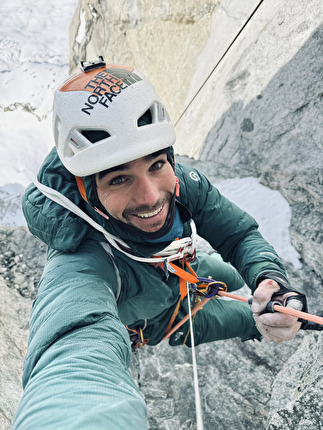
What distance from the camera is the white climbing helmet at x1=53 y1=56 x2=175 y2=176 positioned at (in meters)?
1.47

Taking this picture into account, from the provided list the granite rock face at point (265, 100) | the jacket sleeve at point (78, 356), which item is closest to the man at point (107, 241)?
the jacket sleeve at point (78, 356)

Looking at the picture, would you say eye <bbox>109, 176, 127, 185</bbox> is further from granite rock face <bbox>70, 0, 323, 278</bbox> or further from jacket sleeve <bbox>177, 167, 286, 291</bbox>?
granite rock face <bbox>70, 0, 323, 278</bbox>

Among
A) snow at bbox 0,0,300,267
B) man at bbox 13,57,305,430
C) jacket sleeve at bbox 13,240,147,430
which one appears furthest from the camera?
snow at bbox 0,0,300,267

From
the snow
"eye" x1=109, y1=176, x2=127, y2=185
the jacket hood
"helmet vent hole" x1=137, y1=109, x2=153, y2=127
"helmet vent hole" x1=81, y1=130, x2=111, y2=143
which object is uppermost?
"helmet vent hole" x1=137, y1=109, x2=153, y2=127

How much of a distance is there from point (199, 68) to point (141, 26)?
4170mm

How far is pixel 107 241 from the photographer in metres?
1.72

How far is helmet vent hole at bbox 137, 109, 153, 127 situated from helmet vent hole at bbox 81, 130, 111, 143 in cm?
18

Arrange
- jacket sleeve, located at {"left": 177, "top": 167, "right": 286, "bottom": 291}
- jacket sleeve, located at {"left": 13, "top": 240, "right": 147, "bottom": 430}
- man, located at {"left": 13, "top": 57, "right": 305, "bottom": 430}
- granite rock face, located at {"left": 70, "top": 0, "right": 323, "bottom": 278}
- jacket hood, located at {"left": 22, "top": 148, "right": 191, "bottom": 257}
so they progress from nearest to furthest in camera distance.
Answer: jacket sleeve, located at {"left": 13, "top": 240, "right": 147, "bottom": 430} < man, located at {"left": 13, "top": 57, "right": 305, "bottom": 430} < jacket hood, located at {"left": 22, "top": 148, "right": 191, "bottom": 257} < jacket sleeve, located at {"left": 177, "top": 167, "right": 286, "bottom": 291} < granite rock face, located at {"left": 70, "top": 0, "right": 323, "bottom": 278}

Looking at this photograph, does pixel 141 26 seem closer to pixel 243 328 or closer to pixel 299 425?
pixel 243 328

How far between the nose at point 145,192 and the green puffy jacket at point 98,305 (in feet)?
0.71

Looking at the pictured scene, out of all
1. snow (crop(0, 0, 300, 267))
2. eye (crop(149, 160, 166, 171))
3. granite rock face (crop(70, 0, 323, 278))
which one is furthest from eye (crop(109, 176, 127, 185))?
snow (crop(0, 0, 300, 267))

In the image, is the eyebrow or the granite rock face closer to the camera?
the eyebrow

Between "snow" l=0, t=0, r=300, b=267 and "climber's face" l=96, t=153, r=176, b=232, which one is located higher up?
"climber's face" l=96, t=153, r=176, b=232

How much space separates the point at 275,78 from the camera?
440cm
